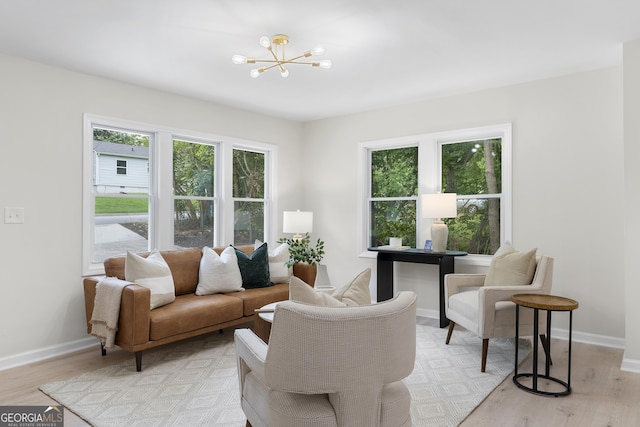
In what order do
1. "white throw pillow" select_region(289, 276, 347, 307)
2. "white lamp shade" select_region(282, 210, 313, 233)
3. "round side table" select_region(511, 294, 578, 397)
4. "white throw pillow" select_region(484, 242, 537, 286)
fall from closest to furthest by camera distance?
"white throw pillow" select_region(289, 276, 347, 307) < "round side table" select_region(511, 294, 578, 397) < "white throw pillow" select_region(484, 242, 537, 286) < "white lamp shade" select_region(282, 210, 313, 233)

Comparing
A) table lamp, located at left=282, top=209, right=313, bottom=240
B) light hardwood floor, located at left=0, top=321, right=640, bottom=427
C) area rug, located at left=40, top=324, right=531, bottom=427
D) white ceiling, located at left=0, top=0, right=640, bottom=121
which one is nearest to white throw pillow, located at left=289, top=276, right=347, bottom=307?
area rug, located at left=40, top=324, right=531, bottom=427

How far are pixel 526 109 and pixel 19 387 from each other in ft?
15.9

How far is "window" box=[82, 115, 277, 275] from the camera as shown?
4012 mm

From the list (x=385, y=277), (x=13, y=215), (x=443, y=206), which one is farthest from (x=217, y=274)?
(x=443, y=206)

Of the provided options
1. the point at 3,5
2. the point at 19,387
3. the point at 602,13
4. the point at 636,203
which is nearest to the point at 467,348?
the point at 636,203

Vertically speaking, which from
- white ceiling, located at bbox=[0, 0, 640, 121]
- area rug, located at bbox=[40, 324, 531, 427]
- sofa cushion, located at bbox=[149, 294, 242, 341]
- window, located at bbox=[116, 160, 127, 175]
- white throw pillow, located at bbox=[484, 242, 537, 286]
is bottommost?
area rug, located at bbox=[40, 324, 531, 427]

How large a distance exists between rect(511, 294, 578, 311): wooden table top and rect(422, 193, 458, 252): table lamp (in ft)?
4.62

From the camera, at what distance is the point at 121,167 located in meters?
4.18

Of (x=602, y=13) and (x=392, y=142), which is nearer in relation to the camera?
(x=602, y=13)

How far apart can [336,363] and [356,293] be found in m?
0.50

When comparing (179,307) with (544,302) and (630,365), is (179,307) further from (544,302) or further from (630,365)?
(630,365)

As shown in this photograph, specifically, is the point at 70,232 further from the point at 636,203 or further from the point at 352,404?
the point at 636,203

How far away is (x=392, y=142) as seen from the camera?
16.9ft

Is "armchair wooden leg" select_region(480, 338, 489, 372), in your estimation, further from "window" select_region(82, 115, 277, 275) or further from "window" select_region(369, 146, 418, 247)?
"window" select_region(82, 115, 277, 275)
